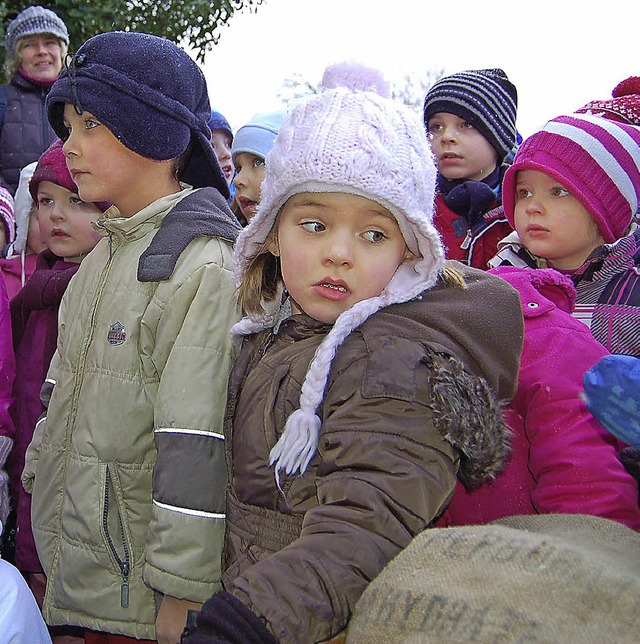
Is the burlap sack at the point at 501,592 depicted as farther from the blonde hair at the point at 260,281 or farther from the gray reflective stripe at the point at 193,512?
the blonde hair at the point at 260,281

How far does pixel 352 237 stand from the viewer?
164cm

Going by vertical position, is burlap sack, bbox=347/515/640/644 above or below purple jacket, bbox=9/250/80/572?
above

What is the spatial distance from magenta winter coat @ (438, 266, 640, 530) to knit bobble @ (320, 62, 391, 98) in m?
0.62

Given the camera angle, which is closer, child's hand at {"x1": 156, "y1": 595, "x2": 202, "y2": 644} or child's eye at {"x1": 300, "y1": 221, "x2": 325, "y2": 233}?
child's eye at {"x1": 300, "y1": 221, "x2": 325, "y2": 233}

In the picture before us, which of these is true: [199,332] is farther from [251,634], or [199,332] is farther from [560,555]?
[560,555]

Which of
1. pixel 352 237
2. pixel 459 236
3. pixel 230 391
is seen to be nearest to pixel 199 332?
pixel 230 391

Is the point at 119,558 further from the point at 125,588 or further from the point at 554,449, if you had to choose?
the point at 554,449

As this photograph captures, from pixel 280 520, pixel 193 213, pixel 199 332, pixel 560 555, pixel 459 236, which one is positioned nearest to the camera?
pixel 560 555

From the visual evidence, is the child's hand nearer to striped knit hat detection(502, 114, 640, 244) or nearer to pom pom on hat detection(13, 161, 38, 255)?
striped knit hat detection(502, 114, 640, 244)

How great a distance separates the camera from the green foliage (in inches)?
273

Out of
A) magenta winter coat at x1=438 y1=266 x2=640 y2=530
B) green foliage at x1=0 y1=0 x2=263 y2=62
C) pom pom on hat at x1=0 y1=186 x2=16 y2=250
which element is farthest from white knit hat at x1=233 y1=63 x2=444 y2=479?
green foliage at x1=0 y1=0 x2=263 y2=62

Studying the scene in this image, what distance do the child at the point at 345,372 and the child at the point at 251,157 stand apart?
6.78ft

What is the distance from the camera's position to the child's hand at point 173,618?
187 centimetres

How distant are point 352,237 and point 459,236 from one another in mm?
1855
